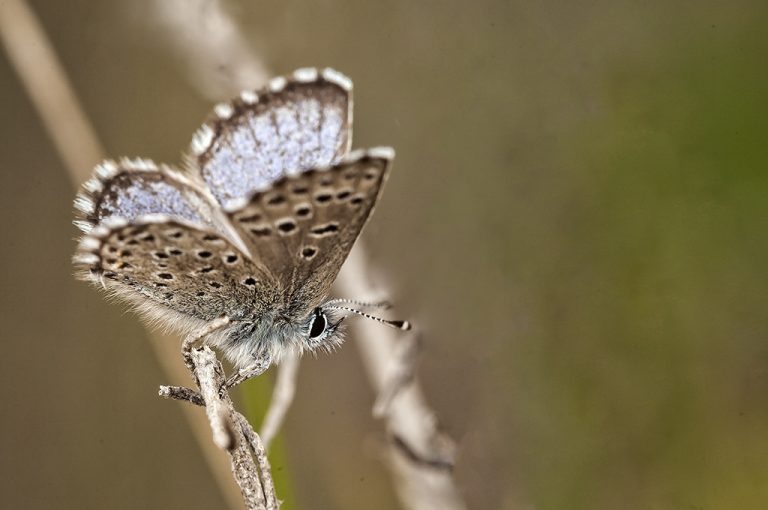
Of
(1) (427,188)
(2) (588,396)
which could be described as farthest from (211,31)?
(2) (588,396)

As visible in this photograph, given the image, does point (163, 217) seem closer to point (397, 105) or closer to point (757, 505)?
point (397, 105)

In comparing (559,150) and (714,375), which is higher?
(559,150)

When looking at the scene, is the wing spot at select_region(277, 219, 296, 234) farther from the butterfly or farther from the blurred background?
the blurred background

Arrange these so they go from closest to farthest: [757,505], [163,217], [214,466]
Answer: [163,217], [757,505], [214,466]

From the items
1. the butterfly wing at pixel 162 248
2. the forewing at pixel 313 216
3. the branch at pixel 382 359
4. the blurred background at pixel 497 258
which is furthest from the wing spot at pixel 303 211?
the blurred background at pixel 497 258

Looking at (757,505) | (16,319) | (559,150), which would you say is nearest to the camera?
(757,505)

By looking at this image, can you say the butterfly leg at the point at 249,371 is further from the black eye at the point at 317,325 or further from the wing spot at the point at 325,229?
the wing spot at the point at 325,229

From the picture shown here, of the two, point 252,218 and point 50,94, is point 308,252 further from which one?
point 50,94
